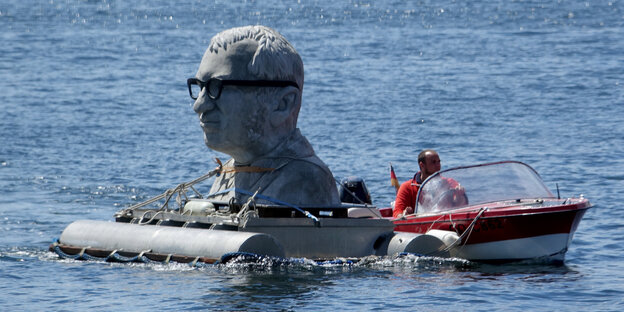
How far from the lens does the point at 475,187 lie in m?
15.9

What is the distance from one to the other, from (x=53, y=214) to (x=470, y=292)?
29.4 feet

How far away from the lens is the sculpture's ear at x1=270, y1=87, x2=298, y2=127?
14.2m

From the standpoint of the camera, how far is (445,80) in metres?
38.2

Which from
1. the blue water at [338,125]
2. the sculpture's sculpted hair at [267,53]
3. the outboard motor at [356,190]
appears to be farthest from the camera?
the outboard motor at [356,190]

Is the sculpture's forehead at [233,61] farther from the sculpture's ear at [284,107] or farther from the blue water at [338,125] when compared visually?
the blue water at [338,125]

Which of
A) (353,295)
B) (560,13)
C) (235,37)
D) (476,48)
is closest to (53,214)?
(235,37)

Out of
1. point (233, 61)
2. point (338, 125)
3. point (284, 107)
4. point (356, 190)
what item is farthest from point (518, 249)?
point (338, 125)

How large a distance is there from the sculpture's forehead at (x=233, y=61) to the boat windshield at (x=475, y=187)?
3184 millimetres

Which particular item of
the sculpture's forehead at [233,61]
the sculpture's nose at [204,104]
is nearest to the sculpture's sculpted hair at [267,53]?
the sculpture's forehead at [233,61]

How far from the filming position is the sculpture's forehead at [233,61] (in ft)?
46.1

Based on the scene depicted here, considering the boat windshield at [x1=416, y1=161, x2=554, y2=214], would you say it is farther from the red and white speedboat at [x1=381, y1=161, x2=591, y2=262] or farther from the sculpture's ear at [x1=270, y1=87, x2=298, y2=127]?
the sculpture's ear at [x1=270, y1=87, x2=298, y2=127]

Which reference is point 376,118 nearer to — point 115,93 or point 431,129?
point 431,129

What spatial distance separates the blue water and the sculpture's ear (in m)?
1.79

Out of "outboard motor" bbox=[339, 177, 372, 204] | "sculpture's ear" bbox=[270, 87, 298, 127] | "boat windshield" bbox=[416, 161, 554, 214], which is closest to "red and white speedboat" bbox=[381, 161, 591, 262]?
"boat windshield" bbox=[416, 161, 554, 214]
